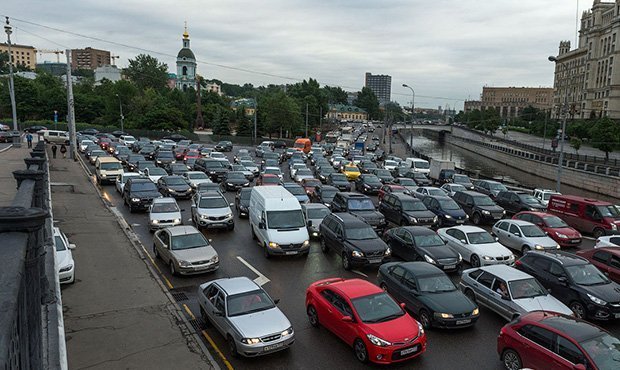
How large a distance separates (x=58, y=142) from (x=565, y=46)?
19825cm

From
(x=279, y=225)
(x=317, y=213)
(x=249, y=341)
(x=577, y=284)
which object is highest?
(x=279, y=225)

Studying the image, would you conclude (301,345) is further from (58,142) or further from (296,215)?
(58,142)

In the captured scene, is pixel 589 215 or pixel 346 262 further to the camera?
pixel 589 215

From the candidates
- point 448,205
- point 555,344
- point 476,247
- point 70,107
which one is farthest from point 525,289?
point 70,107

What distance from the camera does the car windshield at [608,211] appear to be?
22578mm

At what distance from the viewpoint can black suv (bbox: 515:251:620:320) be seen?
12.6 m

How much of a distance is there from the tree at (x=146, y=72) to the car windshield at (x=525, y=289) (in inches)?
5647


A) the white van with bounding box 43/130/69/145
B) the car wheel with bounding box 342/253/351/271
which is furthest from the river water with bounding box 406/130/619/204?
the white van with bounding box 43/130/69/145

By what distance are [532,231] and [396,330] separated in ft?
40.0

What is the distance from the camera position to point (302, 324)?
12.2 m

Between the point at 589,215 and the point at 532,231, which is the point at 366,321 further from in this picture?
the point at 589,215

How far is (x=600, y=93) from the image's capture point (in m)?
122

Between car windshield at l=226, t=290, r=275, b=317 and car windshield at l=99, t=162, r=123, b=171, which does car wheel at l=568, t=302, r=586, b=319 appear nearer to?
car windshield at l=226, t=290, r=275, b=317

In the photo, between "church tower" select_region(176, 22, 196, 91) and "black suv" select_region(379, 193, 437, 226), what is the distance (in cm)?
Answer: 12839
